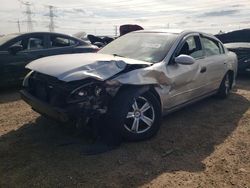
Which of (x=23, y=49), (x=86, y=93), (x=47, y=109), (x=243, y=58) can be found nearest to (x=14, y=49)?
(x=23, y=49)

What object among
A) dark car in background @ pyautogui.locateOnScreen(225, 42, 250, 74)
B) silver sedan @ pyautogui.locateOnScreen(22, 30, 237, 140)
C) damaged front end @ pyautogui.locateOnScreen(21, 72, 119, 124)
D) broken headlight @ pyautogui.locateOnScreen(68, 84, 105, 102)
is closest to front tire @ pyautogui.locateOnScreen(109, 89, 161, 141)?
silver sedan @ pyautogui.locateOnScreen(22, 30, 237, 140)

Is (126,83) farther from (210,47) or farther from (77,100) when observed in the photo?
(210,47)

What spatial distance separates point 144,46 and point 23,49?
140 inches

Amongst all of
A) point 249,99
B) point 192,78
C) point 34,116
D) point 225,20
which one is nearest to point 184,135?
point 192,78

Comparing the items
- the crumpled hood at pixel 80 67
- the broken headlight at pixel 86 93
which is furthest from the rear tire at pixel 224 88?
the broken headlight at pixel 86 93

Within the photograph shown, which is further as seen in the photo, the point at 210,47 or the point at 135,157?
the point at 210,47

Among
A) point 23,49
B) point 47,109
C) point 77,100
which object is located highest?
point 23,49

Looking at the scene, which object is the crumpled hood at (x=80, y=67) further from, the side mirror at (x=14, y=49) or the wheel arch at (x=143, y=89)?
the side mirror at (x=14, y=49)

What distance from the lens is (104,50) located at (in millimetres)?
5617

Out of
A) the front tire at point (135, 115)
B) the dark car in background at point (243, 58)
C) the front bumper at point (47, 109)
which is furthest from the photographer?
the dark car in background at point (243, 58)

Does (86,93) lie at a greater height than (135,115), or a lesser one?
greater

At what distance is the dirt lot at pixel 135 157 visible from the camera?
11.3 feet

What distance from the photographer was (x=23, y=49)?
7.52 metres

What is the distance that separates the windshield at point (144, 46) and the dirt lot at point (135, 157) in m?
1.14
